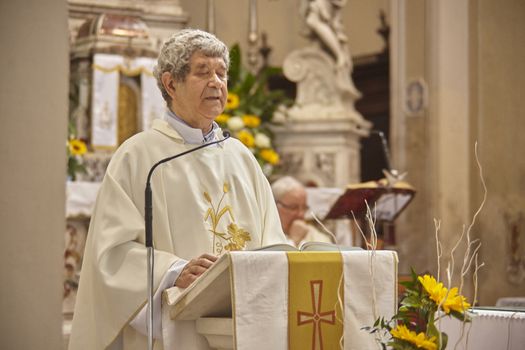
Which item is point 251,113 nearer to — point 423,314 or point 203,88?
point 203,88

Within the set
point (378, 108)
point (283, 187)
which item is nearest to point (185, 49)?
point (283, 187)

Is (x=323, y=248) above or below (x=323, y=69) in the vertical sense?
below

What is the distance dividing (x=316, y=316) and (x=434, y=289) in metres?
0.39

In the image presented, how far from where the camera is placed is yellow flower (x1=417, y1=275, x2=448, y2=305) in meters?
2.68

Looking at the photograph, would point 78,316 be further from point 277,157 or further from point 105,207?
point 277,157

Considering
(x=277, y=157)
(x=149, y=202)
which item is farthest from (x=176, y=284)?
(x=277, y=157)

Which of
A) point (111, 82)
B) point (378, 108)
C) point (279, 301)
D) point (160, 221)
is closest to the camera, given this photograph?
point (279, 301)

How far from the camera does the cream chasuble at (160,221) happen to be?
316 cm

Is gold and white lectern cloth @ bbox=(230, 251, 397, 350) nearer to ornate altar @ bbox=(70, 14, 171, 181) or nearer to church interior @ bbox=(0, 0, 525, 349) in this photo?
church interior @ bbox=(0, 0, 525, 349)

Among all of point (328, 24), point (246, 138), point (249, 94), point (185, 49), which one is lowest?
point (246, 138)

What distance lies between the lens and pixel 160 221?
11.0 ft

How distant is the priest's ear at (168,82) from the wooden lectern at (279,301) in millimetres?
803

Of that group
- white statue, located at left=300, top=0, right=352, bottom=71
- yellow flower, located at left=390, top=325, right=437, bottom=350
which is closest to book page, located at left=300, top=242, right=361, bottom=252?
yellow flower, located at left=390, top=325, right=437, bottom=350

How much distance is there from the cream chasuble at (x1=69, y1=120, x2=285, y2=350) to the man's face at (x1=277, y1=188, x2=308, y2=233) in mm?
2886
